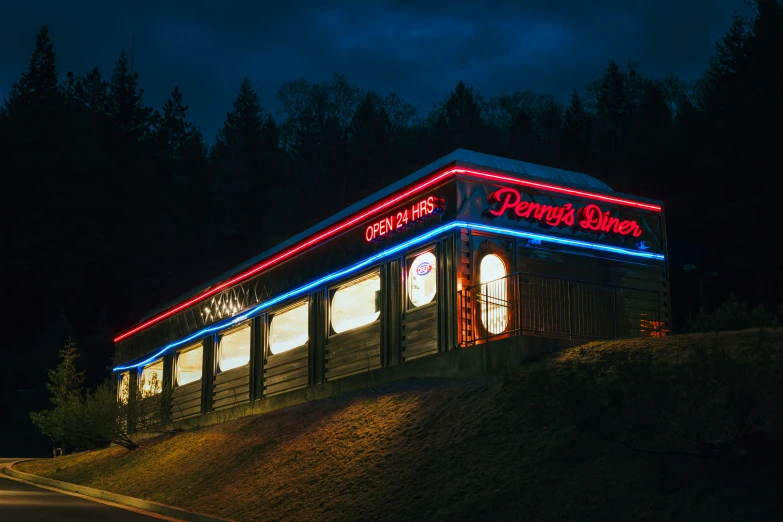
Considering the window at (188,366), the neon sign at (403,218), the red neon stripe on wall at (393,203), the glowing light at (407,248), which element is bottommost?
the window at (188,366)

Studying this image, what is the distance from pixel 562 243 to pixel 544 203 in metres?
0.96

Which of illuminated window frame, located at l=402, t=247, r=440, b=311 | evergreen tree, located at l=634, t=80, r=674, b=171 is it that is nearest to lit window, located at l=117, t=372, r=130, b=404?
illuminated window frame, located at l=402, t=247, r=440, b=311

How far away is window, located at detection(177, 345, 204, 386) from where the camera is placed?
2861 centimetres

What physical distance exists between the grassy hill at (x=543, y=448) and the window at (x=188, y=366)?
32.5 feet

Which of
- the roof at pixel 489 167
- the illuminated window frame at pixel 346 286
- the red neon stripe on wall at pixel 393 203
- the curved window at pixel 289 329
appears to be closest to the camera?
the red neon stripe on wall at pixel 393 203

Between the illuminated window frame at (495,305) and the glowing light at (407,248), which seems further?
the glowing light at (407,248)

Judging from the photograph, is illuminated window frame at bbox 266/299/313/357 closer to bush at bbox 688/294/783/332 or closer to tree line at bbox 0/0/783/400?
bush at bbox 688/294/783/332

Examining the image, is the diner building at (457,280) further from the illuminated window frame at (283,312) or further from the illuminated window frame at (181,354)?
the illuminated window frame at (181,354)

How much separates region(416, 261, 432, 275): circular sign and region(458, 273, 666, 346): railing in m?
1.28

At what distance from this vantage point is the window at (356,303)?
63.9ft

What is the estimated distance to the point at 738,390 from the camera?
30.1 ft

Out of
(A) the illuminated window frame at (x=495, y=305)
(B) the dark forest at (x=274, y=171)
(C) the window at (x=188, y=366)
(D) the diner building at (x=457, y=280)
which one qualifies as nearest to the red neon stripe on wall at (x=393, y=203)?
(D) the diner building at (x=457, y=280)

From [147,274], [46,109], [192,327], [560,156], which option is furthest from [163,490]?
[46,109]

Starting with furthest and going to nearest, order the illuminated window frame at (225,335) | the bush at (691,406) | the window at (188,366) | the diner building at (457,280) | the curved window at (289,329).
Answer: the window at (188,366) → the illuminated window frame at (225,335) → the curved window at (289,329) → the diner building at (457,280) → the bush at (691,406)
